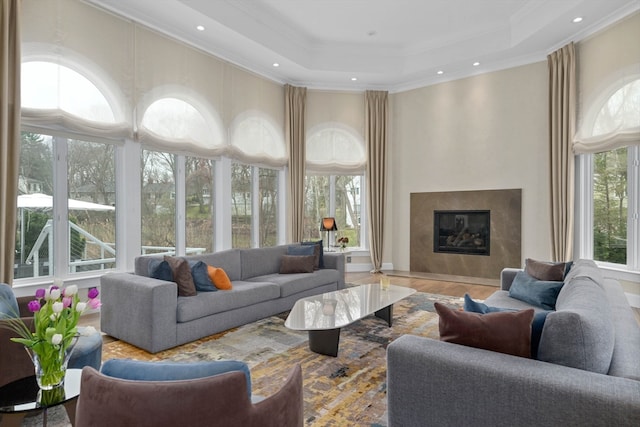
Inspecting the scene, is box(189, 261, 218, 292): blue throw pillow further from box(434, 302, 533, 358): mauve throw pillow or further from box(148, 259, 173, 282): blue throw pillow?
box(434, 302, 533, 358): mauve throw pillow

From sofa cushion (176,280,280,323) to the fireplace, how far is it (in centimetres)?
403

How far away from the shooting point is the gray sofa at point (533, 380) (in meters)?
1.32

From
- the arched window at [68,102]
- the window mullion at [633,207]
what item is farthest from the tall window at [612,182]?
the arched window at [68,102]

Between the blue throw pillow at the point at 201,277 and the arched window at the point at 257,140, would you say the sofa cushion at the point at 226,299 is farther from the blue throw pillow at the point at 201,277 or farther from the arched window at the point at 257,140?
the arched window at the point at 257,140

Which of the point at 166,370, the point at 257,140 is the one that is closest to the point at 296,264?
the point at 257,140

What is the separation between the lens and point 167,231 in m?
5.45

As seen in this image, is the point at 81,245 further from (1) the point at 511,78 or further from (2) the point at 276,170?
(1) the point at 511,78

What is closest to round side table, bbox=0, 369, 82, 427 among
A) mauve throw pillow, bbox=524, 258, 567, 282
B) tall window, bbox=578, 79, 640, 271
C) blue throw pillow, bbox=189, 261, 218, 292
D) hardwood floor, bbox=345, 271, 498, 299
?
blue throw pillow, bbox=189, 261, 218, 292

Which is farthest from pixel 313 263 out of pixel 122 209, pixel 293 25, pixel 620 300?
pixel 293 25

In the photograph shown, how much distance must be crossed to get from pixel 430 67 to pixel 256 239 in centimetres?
448

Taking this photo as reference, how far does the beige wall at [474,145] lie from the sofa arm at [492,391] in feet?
17.6

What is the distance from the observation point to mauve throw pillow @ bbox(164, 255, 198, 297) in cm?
360

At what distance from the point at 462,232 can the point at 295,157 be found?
348 centimetres

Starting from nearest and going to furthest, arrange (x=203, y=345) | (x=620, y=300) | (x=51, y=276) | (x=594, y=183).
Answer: (x=620, y=300), (x=203, y=345), (x=51, y=276), (x=594, y=183)
